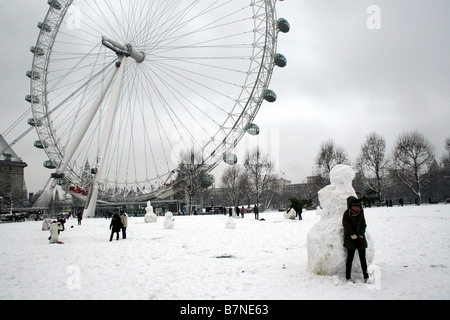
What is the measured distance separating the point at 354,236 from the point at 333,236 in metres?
0.45

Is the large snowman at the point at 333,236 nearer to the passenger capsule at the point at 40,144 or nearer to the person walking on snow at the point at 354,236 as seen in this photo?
the person walking on snow at the point at 354,236

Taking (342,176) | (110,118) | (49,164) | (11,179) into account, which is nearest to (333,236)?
(342,176)

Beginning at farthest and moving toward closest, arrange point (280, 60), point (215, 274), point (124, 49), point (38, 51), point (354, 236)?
1. point (38, 51)
2. point (280, 60)
3. point (124, 49)
4. point (215, 274)
5. point (354, 236)

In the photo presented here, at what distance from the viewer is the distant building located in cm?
5975

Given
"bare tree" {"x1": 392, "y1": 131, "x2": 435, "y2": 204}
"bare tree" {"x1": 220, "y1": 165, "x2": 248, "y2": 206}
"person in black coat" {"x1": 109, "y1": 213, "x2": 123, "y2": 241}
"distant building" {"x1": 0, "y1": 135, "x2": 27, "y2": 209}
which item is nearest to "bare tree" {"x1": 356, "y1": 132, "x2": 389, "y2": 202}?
"bare tree" {"x1": 392, "y1": 131, "x2": 435, "y2": 204}

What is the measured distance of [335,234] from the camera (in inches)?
216

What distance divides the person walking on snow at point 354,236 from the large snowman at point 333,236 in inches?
6.9

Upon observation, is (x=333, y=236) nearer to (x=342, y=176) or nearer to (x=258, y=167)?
(x=342, y=176)

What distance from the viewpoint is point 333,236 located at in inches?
217

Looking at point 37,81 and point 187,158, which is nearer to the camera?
point 37,81

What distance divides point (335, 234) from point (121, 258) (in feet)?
19.1

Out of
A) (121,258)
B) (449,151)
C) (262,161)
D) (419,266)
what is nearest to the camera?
(419,266)
